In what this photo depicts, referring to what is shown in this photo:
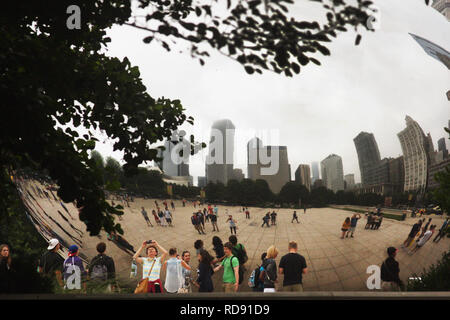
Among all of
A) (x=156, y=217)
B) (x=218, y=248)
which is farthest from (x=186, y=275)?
(x=156, y=217)

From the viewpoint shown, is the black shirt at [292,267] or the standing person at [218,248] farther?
the standing person at [218,248]

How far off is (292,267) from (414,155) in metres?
3.10

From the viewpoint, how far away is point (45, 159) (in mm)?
2070

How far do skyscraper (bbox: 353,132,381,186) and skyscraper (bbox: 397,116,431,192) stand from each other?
0.52 metres

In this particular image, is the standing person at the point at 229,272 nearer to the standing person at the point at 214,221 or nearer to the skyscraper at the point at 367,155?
the standing person at the point at 214,221

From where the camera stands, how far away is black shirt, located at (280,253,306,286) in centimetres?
375

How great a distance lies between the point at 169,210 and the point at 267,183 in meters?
1.92

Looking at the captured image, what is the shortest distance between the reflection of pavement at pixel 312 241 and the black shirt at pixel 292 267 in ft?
0.56

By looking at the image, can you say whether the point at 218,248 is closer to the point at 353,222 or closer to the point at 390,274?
the point at 353,222

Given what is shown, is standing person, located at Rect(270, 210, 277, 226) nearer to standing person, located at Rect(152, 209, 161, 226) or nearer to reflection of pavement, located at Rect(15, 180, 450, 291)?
reflection of pavement, located at Rect(15, 180, 450, 291)

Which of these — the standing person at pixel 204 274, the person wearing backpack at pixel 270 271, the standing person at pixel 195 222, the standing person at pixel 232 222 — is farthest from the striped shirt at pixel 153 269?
the person wearing backpack at pixel 270 271

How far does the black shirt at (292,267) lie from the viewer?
148 inches

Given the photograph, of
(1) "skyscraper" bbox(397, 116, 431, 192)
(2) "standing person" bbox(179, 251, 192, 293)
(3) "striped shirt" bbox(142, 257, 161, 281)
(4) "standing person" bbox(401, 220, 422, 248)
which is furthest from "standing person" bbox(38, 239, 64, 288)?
(1) "skyscraper" bbox(397, 116, 431, 192)
